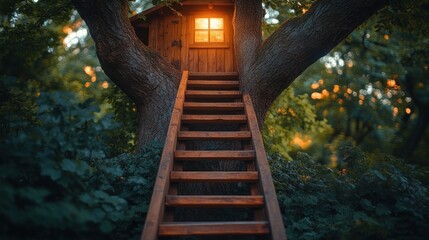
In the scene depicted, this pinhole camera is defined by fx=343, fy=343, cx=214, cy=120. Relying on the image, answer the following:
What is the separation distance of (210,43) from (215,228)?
18.1ft

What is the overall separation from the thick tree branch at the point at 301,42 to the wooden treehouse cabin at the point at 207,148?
49 cm

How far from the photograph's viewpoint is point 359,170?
17.2 ft

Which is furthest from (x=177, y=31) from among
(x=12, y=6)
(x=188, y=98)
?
(x=12, y=6)

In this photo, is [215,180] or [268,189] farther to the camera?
[215,180]

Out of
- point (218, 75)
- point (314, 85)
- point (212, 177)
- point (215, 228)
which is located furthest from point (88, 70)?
point (215, 228)

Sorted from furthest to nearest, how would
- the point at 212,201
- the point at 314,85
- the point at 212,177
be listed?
the point at 314,85
the point at 212,177
the point at 212,201

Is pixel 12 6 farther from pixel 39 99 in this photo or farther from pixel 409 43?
pixel 409 43

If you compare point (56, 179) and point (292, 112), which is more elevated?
point (292, 112)

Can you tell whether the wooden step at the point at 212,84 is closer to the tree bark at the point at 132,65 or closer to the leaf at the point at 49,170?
the tree bark at the point at 132,65

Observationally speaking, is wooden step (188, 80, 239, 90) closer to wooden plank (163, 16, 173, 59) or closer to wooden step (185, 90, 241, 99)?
wooden step (185, 90, 241, 99)

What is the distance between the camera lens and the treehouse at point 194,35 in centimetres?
809

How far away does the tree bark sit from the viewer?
5.58m

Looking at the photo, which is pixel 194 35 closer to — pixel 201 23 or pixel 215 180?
pixel 201 23

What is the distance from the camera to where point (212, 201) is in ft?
12.6
